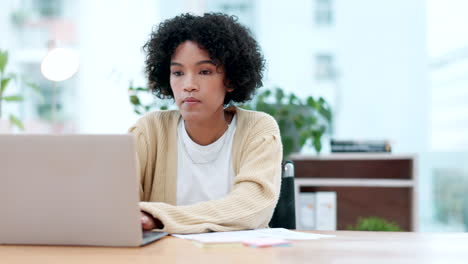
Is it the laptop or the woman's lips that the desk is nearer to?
the laptop

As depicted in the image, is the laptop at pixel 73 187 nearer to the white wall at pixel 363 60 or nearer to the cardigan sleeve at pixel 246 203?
the cardigan sleeve at pixel 246 203

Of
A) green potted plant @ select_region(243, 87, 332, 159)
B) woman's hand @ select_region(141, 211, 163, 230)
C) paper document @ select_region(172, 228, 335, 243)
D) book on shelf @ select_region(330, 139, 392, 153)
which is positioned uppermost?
green potted plant @ select_region(243, 87, 332, 159)

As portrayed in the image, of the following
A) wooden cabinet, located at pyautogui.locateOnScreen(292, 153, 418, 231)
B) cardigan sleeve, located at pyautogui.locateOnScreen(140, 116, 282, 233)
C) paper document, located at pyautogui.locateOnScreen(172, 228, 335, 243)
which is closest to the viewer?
paper document, located at pyautogui.locateOnScreen(172, 228, 335, 243)

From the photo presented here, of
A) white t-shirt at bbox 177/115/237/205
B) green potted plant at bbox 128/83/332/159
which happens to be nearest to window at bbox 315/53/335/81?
green potted plant at bbox 128/83/332/159

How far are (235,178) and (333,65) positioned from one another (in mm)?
2258

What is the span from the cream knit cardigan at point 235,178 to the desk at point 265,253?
0.40 feet

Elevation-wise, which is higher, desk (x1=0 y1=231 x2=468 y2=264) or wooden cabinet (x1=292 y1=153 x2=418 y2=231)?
desk (x1=0 y1=231 x2=468 y2=264)

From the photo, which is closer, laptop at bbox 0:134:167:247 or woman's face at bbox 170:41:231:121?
laptop at bbox 0:134:167:247

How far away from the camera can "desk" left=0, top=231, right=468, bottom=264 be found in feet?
3.02

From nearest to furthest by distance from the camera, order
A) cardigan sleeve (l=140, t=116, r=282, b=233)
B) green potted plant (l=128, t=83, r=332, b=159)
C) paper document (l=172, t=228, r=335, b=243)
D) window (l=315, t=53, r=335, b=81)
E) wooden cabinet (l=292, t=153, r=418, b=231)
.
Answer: paper document (l=172, t=228, r=335, b=243) < cardigan sleeve (l=140, t=116, r=282, b=233) < green potted plant (l=128, t=83, r=332, b=159) < wooden cabinet (l=292, t=153, r=418, b=231) < window (l=315, t=53, r=335, b=81)

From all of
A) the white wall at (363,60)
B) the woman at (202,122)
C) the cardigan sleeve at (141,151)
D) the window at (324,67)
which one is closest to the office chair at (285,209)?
the woman at (202,122)

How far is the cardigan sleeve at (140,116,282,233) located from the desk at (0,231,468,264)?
Result: 104mm

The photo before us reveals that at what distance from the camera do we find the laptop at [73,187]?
97 cm

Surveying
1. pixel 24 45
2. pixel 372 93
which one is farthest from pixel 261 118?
pixel 24 45
